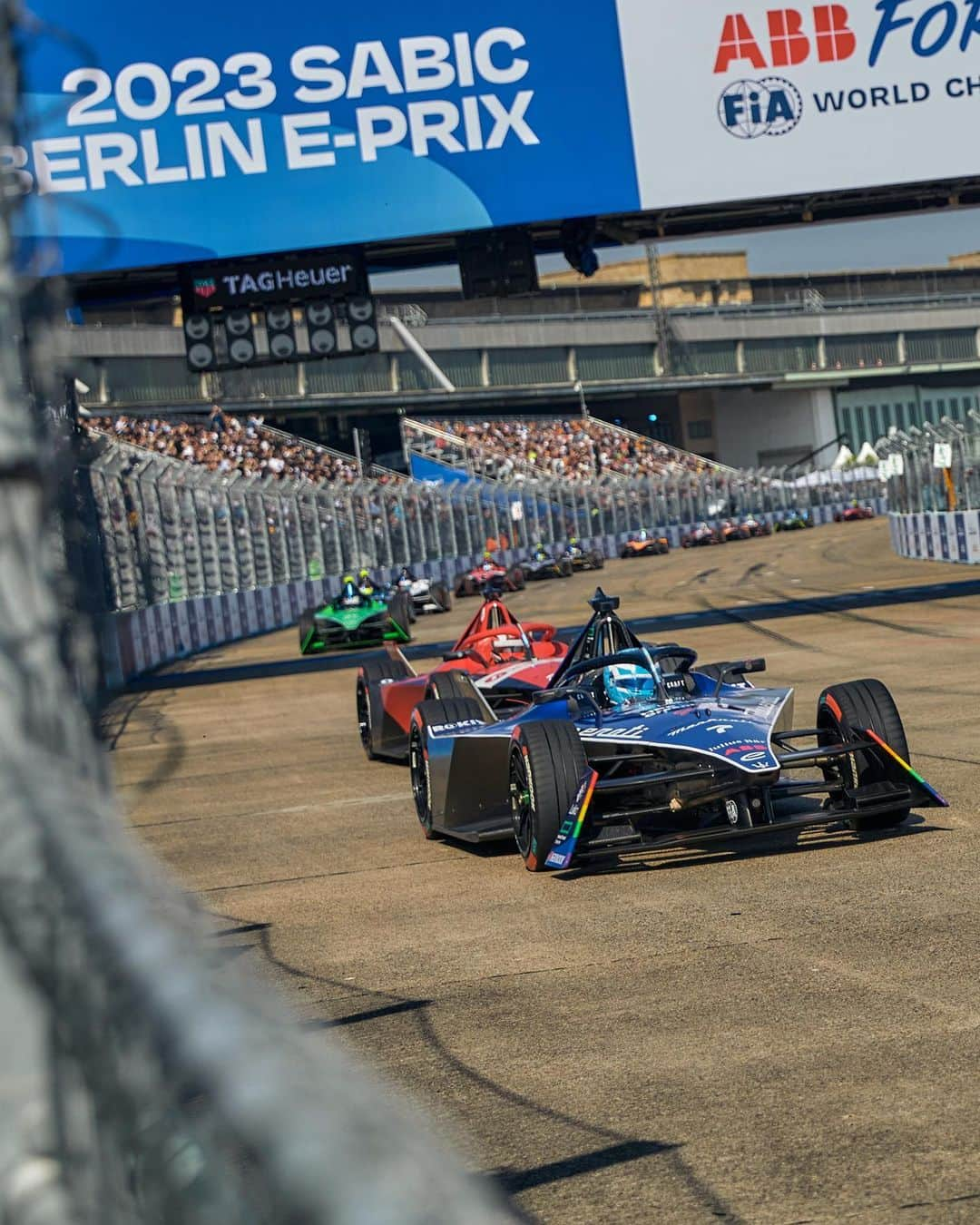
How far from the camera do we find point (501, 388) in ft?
276

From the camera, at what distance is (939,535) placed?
129 feet

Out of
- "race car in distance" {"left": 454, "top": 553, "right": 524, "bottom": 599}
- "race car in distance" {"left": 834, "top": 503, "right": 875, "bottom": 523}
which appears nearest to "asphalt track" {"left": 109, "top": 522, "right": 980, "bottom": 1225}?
"race car in distance" {"left": 454, "top": 553, "right": 524, "bottom": 599}

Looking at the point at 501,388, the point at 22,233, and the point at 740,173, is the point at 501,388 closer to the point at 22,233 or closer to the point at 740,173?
the point at 740,173

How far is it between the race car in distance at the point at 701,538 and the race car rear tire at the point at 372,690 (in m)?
53.3

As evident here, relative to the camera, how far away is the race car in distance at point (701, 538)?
67500mm

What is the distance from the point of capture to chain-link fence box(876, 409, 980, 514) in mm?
35562

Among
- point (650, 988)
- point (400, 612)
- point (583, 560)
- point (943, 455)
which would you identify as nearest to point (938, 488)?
point (943, 455)

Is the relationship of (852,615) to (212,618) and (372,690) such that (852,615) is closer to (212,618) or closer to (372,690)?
(212,618)

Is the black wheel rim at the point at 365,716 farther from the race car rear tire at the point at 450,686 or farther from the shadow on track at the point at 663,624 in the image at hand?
the shadow on track at the point at 663,624

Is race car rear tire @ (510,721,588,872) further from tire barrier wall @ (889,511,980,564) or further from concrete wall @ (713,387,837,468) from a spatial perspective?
concrete wall @ (713,387,837,468)

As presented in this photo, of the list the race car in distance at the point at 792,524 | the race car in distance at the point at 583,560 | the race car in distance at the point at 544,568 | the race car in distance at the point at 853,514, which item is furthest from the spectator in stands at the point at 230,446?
the race car in distance at the point at 853,514

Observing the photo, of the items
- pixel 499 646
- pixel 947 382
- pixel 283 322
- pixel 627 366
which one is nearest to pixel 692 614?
pixel 283 322

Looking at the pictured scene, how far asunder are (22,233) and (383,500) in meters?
47.4

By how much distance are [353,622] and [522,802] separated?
20.8 metres
